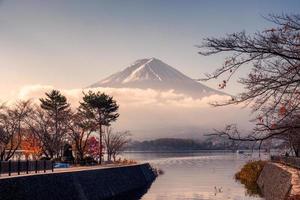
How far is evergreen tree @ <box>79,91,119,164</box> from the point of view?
85875mm

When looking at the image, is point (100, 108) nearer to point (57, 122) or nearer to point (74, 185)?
point (57, 122)

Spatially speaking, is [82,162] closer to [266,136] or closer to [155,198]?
[155,198]

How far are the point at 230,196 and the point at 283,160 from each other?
30.0 ft

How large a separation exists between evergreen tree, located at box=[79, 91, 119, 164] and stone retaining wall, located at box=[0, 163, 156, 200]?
1913 centimetres

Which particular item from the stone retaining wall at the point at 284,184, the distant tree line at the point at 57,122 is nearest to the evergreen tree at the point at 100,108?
the distant tree line at the point at 57,122

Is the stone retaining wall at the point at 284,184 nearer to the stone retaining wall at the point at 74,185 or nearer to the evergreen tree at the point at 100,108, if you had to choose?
the stone retaining wall at the point at 74,185

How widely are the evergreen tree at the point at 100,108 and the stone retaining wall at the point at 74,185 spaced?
62.8ft

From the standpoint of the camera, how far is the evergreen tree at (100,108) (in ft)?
282

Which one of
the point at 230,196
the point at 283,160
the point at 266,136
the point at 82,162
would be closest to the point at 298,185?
the point at 266,136

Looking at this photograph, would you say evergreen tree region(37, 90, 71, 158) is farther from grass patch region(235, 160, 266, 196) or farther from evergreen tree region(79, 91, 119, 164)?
grass patch region(235, 160, 266, 196)

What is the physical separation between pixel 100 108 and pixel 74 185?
4509cm

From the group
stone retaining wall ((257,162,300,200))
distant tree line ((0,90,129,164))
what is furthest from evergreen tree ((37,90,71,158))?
stone retaining wall ((257,162,300,200))

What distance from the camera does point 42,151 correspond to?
85.8 meters

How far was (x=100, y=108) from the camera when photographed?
87000 millimetres
